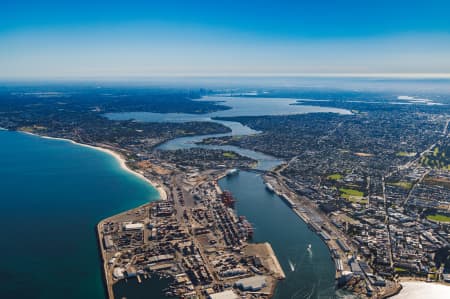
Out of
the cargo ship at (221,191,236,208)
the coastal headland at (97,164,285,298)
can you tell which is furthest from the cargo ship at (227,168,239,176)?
the coastal headland at (97,164,285,298)

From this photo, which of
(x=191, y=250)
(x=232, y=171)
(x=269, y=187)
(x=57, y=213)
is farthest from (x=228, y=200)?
(x=57, y=213)

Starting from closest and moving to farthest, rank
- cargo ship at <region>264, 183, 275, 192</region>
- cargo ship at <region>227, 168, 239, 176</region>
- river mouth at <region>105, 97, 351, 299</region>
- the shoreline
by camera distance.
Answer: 1. river mouth at <region>105, 97, 351, 299</region>
2. the shoreline
3. cargo ship at <region>264, 183, 275, 192</region>
4. cargo ship at <region>227, 168, 239, 176</region>

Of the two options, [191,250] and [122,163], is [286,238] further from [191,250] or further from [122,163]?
[122,163]

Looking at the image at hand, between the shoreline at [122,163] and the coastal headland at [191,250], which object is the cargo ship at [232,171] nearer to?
the shoreline at [122,163]

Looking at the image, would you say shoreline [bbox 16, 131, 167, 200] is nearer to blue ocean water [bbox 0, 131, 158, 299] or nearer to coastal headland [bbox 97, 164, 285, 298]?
blue ocean water [bbox 0, 131, 158, 299]

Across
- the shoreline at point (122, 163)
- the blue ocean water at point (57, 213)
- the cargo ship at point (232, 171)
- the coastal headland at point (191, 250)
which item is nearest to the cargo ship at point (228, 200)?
the coastal headland at point (191, 250)

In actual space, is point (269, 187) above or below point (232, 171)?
below

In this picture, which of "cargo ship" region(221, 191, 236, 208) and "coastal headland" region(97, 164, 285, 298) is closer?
"coastal headland" region(97, 164, 285, 298)

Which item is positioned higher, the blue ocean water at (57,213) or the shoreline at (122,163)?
the shoreline at (122,163)
